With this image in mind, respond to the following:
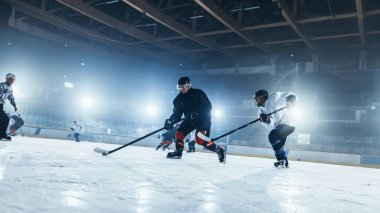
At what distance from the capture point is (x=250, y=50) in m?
15.9

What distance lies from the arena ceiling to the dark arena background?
58 mm

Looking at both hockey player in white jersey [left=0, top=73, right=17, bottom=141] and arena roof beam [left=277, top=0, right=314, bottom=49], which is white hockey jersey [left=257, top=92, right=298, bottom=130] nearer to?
arena roof beam [left=277, top=0, right=314, bottom=49]

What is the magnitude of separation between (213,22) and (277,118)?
7121 millimetres

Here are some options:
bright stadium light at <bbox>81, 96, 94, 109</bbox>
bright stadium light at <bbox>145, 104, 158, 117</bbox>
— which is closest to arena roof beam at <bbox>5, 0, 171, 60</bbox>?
bright stadium light at <bbox>145, 104, 158, 117</bbox>

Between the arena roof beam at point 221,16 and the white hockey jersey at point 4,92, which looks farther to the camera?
the arena roof beam at point 221,16

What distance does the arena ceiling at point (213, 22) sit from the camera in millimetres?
10109

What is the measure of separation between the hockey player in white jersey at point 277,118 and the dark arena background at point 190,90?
0.05 m

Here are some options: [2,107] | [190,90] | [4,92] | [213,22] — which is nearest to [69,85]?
[213,22]

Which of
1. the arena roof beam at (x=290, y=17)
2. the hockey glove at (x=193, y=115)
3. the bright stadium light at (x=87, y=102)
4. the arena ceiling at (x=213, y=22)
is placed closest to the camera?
the hockey glove at (x=193, y=115)

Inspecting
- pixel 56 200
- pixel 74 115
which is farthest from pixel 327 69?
pixel 74 115

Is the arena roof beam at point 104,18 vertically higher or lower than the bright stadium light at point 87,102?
higher

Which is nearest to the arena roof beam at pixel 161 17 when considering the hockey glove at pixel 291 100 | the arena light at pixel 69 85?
the hockey glove at pixel 291 100

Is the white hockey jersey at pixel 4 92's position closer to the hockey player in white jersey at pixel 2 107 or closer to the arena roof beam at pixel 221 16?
the hockey player in white jersey at pixel 2 107

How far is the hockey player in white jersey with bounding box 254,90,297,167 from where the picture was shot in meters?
5.89
